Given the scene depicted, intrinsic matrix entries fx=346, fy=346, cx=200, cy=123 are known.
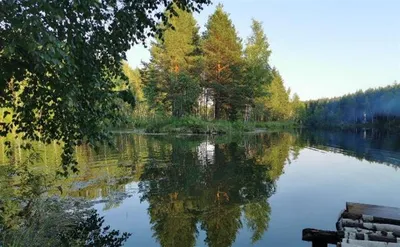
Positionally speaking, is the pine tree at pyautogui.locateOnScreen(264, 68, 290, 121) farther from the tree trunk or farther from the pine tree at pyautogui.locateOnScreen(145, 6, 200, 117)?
the pine tree at pyautogui.locateOnScreen(145, 6, 200, 117)

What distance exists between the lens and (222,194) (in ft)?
43.3

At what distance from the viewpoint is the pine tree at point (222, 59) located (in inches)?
2096

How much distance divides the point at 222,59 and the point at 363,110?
8262 centimetres

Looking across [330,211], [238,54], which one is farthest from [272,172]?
[238,54]

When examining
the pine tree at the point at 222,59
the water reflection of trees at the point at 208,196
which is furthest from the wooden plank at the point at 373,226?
the pine tree at the point at 222,59

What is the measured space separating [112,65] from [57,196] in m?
7.86

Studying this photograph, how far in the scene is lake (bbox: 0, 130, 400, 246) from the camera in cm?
934

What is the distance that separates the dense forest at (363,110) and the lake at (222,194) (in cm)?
8719

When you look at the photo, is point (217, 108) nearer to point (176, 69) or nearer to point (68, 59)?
point (176, 69)

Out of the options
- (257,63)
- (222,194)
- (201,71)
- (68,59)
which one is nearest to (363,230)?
(68,59)

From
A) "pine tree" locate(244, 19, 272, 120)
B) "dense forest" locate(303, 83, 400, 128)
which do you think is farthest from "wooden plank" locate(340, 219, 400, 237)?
"dense forest" locate(303, 83, 400, 128)

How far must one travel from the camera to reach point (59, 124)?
226 inches

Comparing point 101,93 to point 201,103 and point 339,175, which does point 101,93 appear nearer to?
point 339,175

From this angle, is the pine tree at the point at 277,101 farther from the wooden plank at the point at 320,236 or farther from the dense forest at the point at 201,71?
the wooden plank at the point at 320,236
